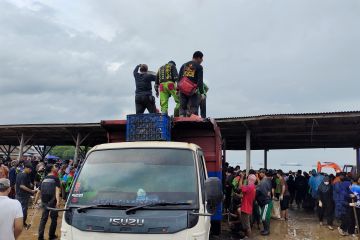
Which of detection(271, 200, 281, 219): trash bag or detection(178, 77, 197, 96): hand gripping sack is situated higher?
detection(178, 77, 197, 96): hand gripping sack

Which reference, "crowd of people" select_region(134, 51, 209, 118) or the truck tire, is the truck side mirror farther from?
"crowd of people" select_region(134, 51, 209, 118)

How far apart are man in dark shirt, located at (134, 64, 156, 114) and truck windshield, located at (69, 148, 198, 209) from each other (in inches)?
115

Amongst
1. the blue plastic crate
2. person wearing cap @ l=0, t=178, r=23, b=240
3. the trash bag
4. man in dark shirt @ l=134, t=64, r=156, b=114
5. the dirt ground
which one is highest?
man in dark shirt @ l=134, t=64, r=156, b=114

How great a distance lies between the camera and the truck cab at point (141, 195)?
13.2 ft

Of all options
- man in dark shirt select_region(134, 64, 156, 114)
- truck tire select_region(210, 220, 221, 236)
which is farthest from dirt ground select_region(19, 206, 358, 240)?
man in dark shirt select_region(134, 64, 156, 114)

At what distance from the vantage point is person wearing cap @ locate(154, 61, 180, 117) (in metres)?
8.02

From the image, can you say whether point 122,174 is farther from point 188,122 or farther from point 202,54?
point 202,54

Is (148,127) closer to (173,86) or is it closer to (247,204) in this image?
(173,86)

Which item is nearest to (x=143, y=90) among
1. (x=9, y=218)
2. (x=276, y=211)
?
(x=9, y=218)

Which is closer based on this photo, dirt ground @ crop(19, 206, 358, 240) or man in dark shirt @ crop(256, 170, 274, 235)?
dirt ground @ crop(19, 206, 358, 240)

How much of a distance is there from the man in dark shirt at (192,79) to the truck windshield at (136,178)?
9.24 ft

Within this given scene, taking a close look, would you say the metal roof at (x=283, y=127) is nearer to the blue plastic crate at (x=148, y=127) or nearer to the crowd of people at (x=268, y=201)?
the crowd of people at (x=268, y=201)

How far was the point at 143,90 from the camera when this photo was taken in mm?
7844

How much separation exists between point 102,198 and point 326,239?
8.34m
